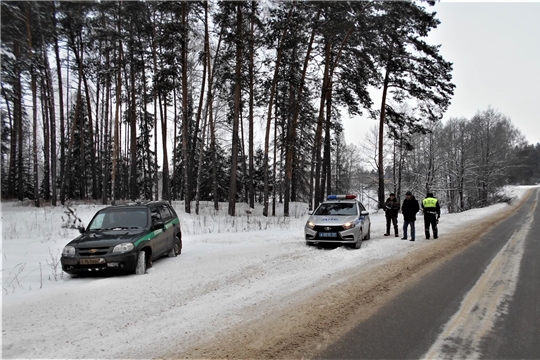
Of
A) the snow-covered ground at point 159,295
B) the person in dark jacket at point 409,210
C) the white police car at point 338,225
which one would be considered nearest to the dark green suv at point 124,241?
the snow-covered ground at point 159,295

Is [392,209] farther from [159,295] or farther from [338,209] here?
[159,295]

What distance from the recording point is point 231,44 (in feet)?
64.4

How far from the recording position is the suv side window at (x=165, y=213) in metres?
9.78

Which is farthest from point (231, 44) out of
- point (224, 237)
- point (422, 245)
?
point (422, 245)

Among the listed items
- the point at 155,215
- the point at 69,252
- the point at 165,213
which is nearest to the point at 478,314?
the point at 155,215

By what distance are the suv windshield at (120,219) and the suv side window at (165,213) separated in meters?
0.84

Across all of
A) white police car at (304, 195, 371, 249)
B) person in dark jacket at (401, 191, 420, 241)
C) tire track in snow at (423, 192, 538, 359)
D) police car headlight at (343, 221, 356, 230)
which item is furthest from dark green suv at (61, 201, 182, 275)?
person in dark jacket at (401, 191, 420, 241)

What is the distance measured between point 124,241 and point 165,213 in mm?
2587

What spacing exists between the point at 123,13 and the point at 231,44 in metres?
7.08

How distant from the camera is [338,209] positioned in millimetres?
12016

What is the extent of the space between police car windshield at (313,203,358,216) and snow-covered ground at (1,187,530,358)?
1.39 m

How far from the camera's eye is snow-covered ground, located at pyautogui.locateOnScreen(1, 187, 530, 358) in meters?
4.38

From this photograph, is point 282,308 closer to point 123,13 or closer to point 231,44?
point 231,44

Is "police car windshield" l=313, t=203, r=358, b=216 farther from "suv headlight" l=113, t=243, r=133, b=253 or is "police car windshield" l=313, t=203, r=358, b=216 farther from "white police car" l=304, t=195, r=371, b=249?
"suv headlight" l=113, t=243, r=133, b=253
